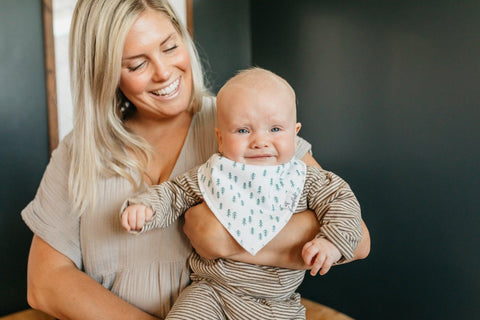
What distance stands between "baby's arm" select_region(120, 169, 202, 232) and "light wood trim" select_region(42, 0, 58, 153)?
1.32m

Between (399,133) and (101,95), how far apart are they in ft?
4.92

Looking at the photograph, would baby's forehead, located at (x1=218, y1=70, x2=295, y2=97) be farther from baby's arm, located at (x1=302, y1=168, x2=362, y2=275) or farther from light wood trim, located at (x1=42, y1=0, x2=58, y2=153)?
light wood trim, located at (x1=42, y1=0, x2=58, y2=153)

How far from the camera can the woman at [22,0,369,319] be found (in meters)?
1.46

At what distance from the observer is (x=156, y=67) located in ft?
4.84

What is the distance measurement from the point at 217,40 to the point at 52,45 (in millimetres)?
1190

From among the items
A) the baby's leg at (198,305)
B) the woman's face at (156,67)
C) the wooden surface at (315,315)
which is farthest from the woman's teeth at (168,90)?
the wooden surface at (315,315)

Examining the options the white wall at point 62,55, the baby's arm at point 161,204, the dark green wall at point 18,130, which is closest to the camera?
the baby's arm at point 161,204

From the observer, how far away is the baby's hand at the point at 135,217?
1.21 metres

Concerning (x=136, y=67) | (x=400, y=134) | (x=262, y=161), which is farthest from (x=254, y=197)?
(x=400, y=134)

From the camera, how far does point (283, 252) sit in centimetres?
126

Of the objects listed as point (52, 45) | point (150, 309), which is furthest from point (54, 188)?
point (52, 45)

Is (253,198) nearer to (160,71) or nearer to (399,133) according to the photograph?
(160,71)

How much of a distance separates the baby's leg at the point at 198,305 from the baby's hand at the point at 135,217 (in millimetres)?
254

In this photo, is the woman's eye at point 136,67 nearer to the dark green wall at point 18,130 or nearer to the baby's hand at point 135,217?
the baby's hand at point 135,217
